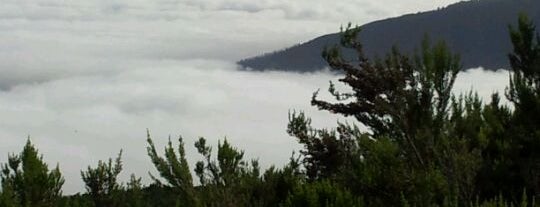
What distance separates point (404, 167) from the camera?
13383 mm

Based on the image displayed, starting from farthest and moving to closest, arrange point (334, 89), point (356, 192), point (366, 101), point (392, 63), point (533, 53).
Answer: point (334, 89), point (366, 101), point (392, 63), point (533, 53), point (356, 192)

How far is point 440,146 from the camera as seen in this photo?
46.4ft

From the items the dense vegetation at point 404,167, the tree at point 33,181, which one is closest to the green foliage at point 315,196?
the dense vegetation at point 404,167

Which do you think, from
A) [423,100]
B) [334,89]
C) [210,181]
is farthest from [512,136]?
[334,89]

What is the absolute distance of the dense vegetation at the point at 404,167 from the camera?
43.2ft

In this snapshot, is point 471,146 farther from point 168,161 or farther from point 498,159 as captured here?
point 168,161

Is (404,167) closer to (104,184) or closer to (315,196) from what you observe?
(315,196)

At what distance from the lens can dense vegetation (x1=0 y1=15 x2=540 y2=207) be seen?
43.2 feet

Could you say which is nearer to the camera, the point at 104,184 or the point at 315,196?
the point at 315,196

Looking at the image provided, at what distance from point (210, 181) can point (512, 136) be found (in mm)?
7433

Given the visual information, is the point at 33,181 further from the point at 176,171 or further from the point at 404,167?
the point at 404,167

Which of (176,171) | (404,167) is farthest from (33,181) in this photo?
(404,167)

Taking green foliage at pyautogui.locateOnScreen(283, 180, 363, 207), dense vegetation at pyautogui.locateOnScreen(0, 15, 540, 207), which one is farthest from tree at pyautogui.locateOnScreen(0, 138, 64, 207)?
green foliage at pyautogui.locateOnScreen(283, 180, 363, 207)

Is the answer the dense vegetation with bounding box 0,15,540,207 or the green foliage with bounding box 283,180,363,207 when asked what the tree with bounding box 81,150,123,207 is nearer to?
the dense vegetation with bounding box 0,15,540,207
